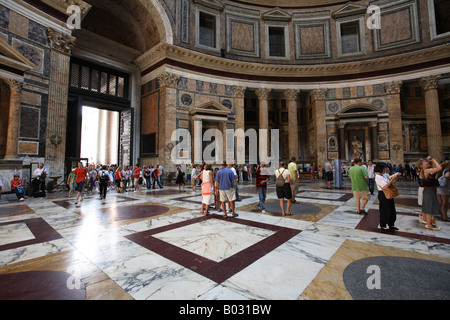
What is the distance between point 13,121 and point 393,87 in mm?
26565

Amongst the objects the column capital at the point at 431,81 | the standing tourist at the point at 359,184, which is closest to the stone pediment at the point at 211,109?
the standing tourist at the point at 359,184

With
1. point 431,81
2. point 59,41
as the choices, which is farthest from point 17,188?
point 431,81

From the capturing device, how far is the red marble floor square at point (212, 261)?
255 cm

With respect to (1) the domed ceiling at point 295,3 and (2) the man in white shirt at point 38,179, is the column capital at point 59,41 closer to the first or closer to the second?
(2) the man in white shirt at point 38,179

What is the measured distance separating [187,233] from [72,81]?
1666cm

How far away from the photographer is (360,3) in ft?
64.2

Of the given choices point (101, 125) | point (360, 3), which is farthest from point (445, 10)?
point (101, 125)

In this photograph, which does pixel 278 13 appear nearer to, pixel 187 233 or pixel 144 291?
pixel 187 233

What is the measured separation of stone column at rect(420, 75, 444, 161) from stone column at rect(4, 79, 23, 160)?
27.5 metres

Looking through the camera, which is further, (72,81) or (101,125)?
(101,125)

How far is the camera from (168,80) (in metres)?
16.0

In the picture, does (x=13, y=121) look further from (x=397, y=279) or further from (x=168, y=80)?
(x=397, y=279)

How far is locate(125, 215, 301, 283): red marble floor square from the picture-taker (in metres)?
2.55
